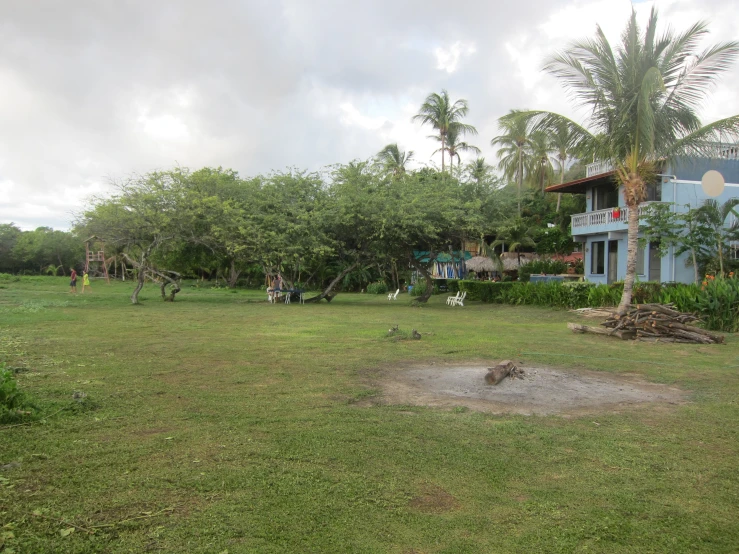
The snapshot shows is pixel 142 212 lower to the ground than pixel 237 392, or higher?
higher

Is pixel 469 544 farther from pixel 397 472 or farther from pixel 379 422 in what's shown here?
pixel 379 422

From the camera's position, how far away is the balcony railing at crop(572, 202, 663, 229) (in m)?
24.5

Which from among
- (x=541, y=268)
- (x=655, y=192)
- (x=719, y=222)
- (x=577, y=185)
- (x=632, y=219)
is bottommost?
(x=541, y=268)

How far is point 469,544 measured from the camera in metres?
3.29

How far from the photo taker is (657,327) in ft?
44.6

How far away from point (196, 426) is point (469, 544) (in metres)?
3.19

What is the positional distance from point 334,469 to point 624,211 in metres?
23.7

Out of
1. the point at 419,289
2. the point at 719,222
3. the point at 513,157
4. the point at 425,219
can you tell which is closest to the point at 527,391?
the point at 719,222

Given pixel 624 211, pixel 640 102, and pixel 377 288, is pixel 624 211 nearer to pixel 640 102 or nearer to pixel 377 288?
pixel 640 102

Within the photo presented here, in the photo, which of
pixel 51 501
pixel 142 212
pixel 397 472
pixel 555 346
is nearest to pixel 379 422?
pixel 397 472

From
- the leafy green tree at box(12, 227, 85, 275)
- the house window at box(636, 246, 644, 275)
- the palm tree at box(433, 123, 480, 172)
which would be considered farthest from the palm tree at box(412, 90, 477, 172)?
the leafy green tree at box(12, 227, 85, 275)

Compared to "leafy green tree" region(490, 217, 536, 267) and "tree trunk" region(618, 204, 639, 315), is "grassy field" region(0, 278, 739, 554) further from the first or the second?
"leafy green tree" region(490, 217, 536, 267)

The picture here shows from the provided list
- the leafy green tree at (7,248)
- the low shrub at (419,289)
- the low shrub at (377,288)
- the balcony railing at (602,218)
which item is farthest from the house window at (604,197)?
the leafy green tree at (7,248)

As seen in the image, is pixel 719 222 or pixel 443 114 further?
pixel 443 114
